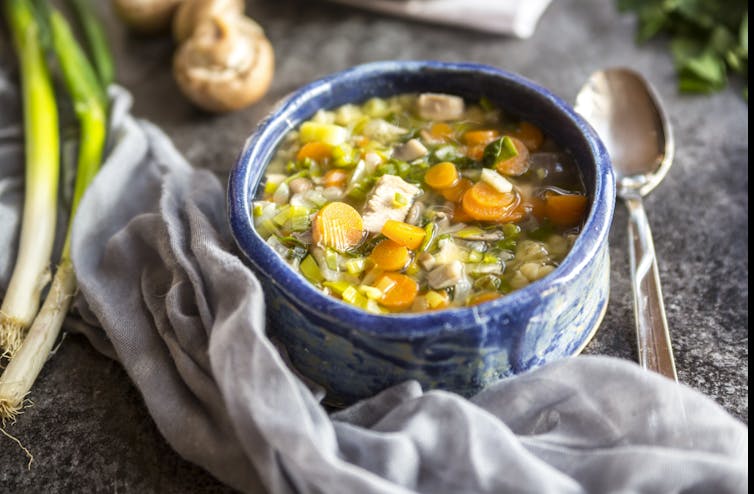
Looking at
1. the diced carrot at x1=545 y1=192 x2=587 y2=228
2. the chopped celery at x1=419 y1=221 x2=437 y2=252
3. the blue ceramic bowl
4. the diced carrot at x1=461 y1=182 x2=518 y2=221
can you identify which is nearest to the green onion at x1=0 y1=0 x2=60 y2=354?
the blue ceramic bowl

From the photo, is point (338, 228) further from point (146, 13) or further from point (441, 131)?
point (146, 13)

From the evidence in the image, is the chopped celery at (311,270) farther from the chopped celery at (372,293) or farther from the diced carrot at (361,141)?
the diced carrot at (361,141)

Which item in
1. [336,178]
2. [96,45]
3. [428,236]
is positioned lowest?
[96,45]

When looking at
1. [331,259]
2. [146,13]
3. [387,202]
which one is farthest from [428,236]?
[146,13]

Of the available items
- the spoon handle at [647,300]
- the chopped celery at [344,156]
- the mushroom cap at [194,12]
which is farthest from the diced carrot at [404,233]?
the mushroom cap at [194,12]

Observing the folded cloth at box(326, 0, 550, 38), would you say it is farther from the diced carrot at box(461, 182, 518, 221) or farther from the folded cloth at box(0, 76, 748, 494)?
the folded cloth at box(0, 76, 748, 494)
